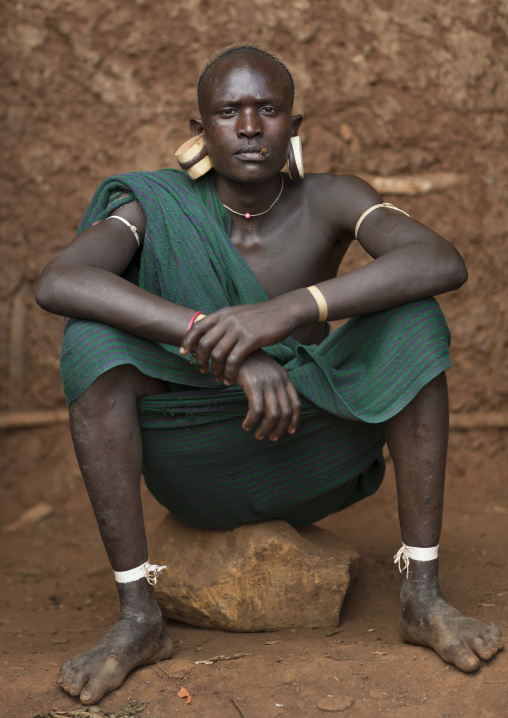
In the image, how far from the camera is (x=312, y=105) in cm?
416

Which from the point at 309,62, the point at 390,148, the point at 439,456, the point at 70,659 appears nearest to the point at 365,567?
the point at 439,456

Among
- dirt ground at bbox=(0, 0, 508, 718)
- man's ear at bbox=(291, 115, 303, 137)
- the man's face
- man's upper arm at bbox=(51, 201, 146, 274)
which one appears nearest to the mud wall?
dirt ground at bbox=(0, 0, 508, 718)

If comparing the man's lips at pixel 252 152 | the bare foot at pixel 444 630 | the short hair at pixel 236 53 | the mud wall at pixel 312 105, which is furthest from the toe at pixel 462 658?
the mud wall at pixel 312 105

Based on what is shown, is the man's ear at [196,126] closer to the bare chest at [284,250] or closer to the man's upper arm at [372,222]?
the bare chest at [284,250]

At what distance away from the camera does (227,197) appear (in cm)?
279

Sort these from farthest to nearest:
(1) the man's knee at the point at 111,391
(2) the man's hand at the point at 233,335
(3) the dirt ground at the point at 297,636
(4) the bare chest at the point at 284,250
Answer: (4) the bare chest at the point at 284,250, (1) the man's knee at the point at 111,391, (2) the man's hand at the point at 233,335, (3) the dirt ground at the point at 297,636

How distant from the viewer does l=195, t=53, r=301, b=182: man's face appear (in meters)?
2.59

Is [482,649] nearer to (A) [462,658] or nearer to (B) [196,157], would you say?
(A) [462,658]

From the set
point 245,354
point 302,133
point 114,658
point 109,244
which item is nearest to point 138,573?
point 114,658

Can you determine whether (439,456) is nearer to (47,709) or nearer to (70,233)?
(47,709)

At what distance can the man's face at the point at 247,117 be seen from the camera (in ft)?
8.50

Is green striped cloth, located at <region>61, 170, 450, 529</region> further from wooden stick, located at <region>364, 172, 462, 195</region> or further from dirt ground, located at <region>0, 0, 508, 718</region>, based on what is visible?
wooden stick, located at <region>364, 172, 462, 195</region>

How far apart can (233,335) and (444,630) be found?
3.12ft

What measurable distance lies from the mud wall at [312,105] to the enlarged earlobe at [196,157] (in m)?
1.49
